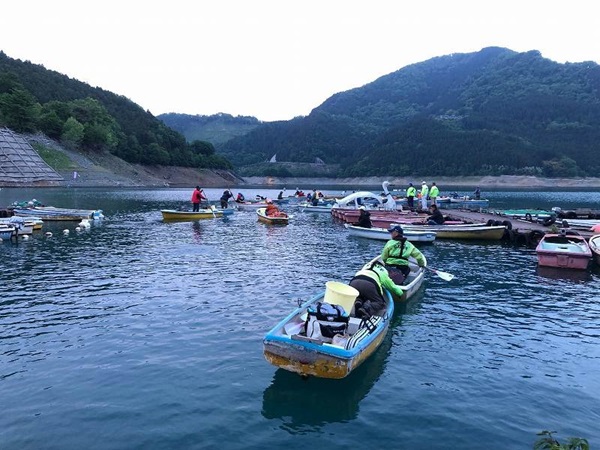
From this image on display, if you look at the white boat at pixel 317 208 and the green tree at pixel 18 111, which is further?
the green tree at pixel 18 111

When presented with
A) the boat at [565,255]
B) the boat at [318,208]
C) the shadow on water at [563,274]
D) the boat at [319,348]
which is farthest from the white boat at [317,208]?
the boat at [319,348]

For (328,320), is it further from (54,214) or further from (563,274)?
(54,214)

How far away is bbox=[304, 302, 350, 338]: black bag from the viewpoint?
10672 millimetres

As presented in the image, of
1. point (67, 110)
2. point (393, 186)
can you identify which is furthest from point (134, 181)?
point (393, 186)

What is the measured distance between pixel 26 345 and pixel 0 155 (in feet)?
363

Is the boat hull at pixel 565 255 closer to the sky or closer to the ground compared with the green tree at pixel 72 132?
closer to the ground

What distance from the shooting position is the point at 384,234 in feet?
110

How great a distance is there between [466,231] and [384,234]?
579 cm

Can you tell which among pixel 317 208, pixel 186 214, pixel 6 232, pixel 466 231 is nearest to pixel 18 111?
pixel 186 214

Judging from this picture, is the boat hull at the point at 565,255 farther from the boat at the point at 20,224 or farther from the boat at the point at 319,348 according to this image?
the boat at the point at 20,224

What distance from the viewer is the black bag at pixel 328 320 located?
10672 millimetres

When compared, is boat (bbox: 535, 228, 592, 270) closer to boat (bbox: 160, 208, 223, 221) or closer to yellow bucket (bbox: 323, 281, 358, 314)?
yellow bucket (bbox: 323, 281, 358, 314)

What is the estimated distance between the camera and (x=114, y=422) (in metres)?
8.83

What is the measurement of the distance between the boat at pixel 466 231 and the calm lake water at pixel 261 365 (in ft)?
31.9
